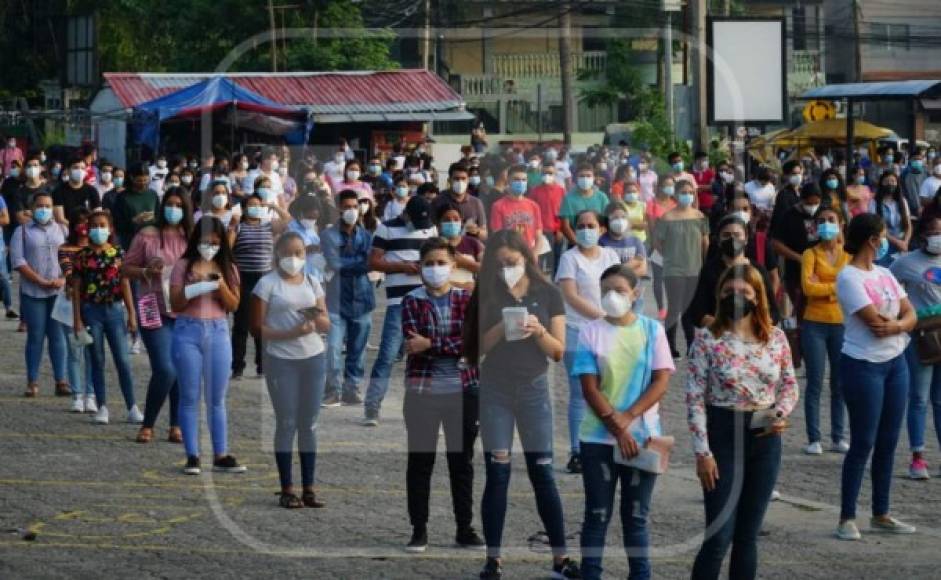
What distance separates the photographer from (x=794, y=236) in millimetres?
16250

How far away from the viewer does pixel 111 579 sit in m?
9.69

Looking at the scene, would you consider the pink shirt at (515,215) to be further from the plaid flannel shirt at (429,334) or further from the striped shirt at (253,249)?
the plaid flannel shirt at (429,334)

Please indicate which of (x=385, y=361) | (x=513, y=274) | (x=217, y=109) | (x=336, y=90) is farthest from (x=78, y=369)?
(x=336, y=90)

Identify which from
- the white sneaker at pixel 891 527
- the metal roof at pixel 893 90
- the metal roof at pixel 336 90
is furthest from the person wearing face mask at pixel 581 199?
the metal roof at pixel 336 90

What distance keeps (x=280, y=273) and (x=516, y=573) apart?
122 inches

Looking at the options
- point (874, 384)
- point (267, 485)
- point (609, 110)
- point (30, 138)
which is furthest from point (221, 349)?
point (609, 110)

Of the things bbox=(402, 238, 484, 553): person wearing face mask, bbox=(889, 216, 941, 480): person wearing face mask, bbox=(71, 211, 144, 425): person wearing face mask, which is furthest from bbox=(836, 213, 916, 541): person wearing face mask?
bbox=(71, 211, 144, 425): person wearing face mask

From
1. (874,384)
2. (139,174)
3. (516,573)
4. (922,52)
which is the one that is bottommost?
(516,573)

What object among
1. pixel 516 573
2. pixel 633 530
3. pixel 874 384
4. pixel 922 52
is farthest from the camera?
pixel 922 52

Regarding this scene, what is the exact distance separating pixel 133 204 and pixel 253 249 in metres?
2.13

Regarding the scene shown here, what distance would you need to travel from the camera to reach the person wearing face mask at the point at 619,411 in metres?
9.15

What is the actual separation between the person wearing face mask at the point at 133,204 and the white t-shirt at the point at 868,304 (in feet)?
29.9

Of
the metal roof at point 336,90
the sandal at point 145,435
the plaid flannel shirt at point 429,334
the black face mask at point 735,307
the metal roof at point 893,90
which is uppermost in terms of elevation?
the metal roof at point 336,90

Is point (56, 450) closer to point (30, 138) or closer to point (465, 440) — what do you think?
point (465, 440)
